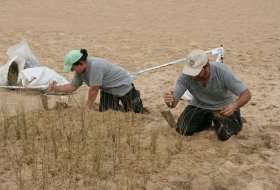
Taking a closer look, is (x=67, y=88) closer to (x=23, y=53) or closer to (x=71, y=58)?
(x=71, y=58)

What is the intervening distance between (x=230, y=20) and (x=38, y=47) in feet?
16.9

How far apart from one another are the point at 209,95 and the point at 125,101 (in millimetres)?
1217

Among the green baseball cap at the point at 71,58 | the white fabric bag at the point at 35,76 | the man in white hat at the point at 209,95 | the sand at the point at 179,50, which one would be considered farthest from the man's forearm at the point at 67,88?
the man in white hat at the point at 209,95

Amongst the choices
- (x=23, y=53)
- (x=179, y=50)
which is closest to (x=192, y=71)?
(x=23, y=53)

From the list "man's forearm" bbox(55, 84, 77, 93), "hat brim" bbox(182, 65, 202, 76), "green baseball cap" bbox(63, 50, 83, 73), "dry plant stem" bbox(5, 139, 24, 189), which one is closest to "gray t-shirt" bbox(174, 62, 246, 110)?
"hat brim" bbox(182, 65, 202, 76)

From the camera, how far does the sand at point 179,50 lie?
11.6 ft

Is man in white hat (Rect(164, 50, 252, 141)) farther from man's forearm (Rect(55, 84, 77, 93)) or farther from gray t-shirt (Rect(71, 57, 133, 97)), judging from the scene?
man's forearm (Rect(55, 84, 77, 93))

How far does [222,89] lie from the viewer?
13.4ft

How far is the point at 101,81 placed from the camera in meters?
4.69

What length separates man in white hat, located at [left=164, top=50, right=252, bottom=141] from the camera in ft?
12.6

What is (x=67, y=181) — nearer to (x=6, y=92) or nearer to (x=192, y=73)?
(x=192, y=73)

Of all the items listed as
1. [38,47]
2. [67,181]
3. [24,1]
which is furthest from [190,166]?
[24,1]

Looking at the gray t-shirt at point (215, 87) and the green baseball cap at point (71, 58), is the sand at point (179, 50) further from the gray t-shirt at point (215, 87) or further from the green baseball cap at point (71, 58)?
the green baseball cap at point (71, 58)

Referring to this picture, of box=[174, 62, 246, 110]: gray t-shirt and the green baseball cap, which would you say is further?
the green baseball cap
